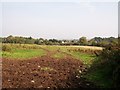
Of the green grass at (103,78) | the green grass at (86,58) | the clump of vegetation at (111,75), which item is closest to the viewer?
the clump of vegetation at (111,75)

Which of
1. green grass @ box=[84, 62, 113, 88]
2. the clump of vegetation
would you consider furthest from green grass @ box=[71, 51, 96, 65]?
the clump of vegetation

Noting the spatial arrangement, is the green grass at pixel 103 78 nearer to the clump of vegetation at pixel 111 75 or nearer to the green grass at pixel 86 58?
the clump of vegetation at pixel 111 75

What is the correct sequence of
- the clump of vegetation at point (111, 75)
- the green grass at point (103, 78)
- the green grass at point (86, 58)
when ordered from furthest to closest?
the green grass at point (86, 58) < the green grass at point (103, 78) < the clump of vegetation at point (111, 75)

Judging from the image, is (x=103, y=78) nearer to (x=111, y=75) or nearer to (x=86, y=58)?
(x=111, y=75)

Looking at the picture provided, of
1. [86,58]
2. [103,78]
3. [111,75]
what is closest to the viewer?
[111,75]

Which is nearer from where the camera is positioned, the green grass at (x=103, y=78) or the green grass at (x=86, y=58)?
the green grass at (x=103, y=78)

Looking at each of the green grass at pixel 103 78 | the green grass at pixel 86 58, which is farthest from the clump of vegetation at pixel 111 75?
the green grass at pixel 86 58

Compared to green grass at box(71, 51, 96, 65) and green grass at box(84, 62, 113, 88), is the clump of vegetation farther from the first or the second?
green grass at box(71, 51, 96, 65)

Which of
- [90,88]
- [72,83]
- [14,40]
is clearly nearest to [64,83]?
[72,83]

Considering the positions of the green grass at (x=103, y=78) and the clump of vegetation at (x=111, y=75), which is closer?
the clump of vegetation at (x=111, y=75)

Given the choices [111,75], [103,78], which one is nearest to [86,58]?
[103,78]

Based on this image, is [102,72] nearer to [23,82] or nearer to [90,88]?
[90,88]

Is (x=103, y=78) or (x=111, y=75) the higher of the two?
(x=111, y=75)

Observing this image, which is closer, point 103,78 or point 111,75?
point 111,75
